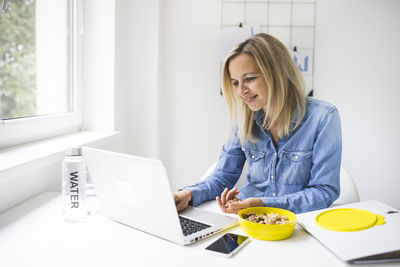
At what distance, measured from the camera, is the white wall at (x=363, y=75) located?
7.89 feet

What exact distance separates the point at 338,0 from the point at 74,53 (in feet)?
5.40

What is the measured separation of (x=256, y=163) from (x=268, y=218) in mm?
541

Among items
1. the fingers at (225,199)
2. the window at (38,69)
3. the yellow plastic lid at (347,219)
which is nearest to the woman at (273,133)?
the fingers at (225,199)

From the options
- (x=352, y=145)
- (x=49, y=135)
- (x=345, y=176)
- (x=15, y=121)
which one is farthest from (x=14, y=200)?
(x=352, y=145)

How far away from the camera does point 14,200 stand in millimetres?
1157

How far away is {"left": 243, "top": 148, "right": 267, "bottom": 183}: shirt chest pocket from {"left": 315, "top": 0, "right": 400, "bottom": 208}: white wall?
45.8 inches

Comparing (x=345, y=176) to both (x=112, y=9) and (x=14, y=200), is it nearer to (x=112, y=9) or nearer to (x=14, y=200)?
(x=14, y=200)

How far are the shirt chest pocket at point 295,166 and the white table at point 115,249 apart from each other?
1.43 ft

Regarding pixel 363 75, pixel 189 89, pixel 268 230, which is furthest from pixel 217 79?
pixel 268 230

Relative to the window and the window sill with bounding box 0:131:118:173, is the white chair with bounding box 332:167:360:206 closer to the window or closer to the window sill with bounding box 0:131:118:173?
the window sill with bounding box 0:131:118:173

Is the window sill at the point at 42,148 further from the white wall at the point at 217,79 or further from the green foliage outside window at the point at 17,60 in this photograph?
the white wall at the point at 217,79

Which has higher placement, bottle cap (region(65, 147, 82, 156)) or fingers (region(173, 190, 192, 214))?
bottle cap (region(65, 147, 82, 156))

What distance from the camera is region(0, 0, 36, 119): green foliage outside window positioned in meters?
1.46

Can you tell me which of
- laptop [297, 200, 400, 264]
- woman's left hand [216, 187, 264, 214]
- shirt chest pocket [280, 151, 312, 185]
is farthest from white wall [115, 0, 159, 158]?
laptop [297, 200, 400, 264]
